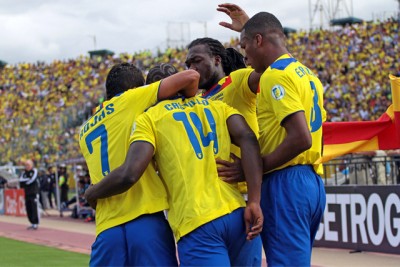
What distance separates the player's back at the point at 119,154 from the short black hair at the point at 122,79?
0.13m

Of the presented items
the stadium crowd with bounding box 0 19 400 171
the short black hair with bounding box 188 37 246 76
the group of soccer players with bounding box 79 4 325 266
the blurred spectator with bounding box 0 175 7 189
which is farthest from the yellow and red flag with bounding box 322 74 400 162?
the blurred spectator with bounding box 0 175 7 189

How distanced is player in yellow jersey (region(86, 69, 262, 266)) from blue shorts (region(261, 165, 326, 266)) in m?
0.14

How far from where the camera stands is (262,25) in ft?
13.0

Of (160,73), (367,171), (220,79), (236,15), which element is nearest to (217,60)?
(220,79)

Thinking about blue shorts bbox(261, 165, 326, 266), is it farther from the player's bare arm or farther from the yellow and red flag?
the yellow and red flag

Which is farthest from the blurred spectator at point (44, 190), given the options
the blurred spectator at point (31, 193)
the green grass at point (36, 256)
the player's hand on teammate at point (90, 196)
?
the player's hand on teammate at point (90, 196)

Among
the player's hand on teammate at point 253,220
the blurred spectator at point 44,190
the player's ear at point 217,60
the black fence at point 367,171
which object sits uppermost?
the player's ear at point 217,60

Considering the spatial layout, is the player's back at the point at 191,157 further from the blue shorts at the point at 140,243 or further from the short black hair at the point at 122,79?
the short black hair at the point at 122,79

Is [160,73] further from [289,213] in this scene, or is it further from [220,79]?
[289,213]

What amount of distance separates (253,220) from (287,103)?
66 cm

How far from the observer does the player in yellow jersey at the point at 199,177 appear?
3660 millimetres

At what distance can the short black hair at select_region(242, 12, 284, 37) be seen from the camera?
3967 mm

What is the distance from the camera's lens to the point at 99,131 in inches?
161

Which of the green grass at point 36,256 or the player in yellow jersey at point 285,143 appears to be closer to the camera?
the player in yellow jersey at point 285,143
